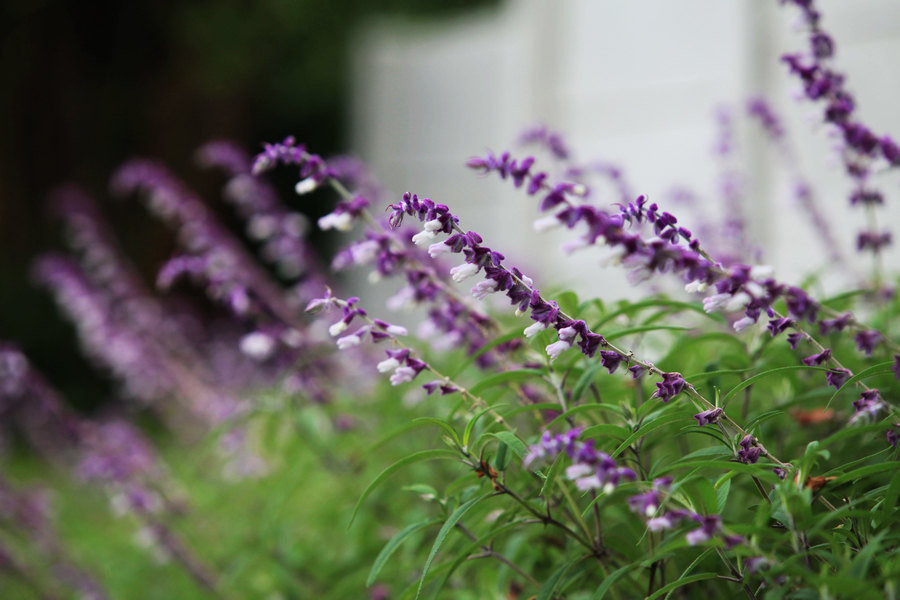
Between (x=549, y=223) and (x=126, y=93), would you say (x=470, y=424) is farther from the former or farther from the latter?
(x=126, y=93)

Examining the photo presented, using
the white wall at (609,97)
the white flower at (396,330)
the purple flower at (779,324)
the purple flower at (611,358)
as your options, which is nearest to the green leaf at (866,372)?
the purple flower at (779,324)

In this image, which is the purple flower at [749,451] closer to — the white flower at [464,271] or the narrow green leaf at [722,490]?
the narrow green leaf at [722,490]

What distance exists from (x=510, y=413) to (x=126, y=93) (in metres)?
12.4

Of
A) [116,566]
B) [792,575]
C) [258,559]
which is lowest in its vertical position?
[116,566]

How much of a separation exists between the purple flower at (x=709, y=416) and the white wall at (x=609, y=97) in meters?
3.88

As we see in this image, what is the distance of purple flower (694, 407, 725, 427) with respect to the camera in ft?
3.97

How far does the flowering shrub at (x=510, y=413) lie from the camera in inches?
47.3

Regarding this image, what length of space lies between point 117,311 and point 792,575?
3.12 metres

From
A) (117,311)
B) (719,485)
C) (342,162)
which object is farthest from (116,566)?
(719,485)

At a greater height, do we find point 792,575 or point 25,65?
point 25,65

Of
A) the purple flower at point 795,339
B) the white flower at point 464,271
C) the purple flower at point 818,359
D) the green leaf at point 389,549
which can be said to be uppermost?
the white flower at point 464,271

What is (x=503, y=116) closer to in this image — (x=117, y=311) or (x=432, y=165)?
(x=432, y=165)

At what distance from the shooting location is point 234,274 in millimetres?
2336

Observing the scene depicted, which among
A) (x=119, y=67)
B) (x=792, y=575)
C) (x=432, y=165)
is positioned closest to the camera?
(x=792, y=575)
